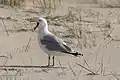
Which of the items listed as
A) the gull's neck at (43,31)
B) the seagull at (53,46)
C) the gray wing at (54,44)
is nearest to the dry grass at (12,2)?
the gull's neck at (43,31)

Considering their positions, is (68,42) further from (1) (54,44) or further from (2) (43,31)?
(1) (54,44)

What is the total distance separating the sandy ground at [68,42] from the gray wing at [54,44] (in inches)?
10.1

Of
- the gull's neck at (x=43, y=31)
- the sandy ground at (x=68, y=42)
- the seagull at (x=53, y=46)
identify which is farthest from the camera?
the gull's neck at (x=43, y=31)

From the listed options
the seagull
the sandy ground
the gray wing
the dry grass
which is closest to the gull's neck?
the seagull

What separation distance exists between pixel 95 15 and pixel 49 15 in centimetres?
140

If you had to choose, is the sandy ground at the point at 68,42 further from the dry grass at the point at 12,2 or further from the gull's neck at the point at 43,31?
the gull's neck at the point at 43,31

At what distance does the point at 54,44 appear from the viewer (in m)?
8.04

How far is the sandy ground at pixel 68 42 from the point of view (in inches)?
291

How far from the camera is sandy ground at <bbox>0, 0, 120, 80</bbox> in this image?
7395 mm

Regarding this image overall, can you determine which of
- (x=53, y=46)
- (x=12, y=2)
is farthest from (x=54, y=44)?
(x=12, y=2)

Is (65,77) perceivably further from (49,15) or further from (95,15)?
(95,15)

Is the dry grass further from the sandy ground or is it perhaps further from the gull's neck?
the gull's neck

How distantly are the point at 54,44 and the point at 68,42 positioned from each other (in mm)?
1497

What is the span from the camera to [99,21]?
12.4 metres
